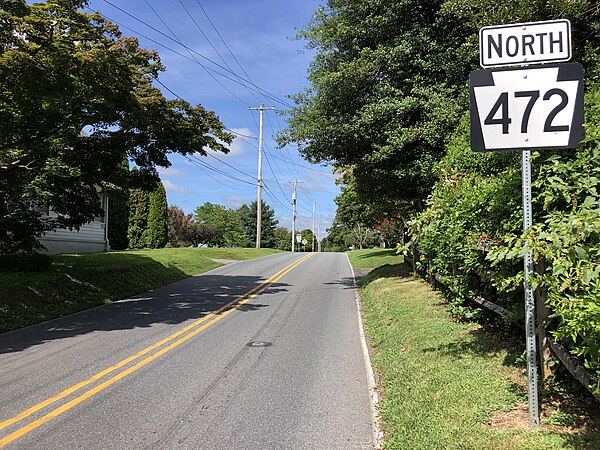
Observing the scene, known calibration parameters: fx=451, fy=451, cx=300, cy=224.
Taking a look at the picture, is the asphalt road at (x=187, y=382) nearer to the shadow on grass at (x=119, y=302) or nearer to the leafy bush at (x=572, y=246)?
the shadow on grass at (x=119, y=302)

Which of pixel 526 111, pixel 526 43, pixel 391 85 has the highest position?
pixel 391 85

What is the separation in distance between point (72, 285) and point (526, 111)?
1388 centimetres

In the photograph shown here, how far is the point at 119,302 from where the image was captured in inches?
543

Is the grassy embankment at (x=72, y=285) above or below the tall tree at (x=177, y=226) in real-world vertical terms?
below

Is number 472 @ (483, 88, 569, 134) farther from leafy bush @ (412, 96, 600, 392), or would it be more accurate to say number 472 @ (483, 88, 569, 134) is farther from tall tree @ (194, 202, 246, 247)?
tall tree @ (194, 202, 246, 247)

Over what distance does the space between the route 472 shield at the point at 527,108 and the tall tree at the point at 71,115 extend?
8723 mm

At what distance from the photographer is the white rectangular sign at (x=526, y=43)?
3682 millimetres

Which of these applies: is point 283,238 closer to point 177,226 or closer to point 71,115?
point 177,226

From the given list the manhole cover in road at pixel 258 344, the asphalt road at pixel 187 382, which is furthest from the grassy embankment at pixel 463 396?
the manhole cover in road at pixel 258 344

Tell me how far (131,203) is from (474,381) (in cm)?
3617

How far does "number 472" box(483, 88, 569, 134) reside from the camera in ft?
11.6

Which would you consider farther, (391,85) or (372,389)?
(391,85)

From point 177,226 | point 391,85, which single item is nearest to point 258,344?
point 391,85

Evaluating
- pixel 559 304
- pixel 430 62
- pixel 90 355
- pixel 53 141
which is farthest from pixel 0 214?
pixel 559 304
